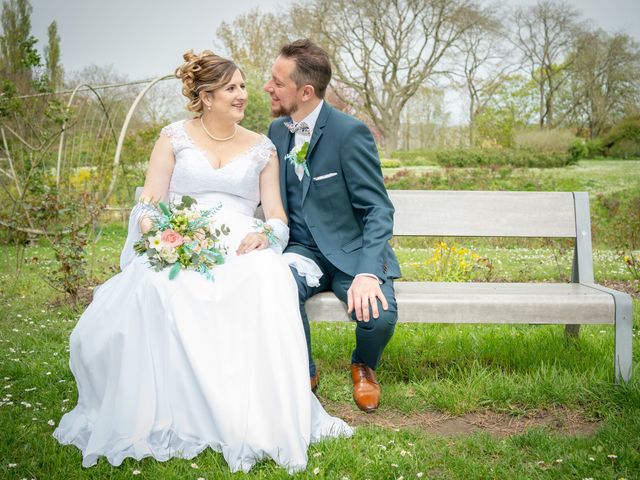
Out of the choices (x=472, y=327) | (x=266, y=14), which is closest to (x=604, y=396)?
(x=472, y=327)

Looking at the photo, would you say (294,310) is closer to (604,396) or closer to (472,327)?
(604,396)

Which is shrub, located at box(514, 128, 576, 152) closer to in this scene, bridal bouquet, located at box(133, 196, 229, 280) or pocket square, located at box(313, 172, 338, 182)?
pocket square, located at box(313, 172, 338, 182)

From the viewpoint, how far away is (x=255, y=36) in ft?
82.1

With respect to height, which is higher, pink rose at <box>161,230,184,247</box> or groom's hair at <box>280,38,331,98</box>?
groom's hair at <box>280,38,331,98</box>

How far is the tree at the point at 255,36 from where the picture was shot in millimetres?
24219

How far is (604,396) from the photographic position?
3359mm

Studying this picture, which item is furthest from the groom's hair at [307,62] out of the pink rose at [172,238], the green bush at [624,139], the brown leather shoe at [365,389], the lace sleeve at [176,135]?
the green bush at [624,139]

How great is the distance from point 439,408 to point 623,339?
3.45ft

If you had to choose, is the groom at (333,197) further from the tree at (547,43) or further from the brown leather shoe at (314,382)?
the tree at (547,43)

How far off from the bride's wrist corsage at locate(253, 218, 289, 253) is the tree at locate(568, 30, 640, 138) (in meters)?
15.4

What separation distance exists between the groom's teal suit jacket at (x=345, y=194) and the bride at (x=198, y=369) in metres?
0.41

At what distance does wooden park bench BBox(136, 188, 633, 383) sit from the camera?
133 inches

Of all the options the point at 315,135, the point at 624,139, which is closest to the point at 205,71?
the point at 315,135

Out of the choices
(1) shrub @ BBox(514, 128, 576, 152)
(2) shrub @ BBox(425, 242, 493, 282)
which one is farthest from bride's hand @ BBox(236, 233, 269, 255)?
(1) shrub @ BBox(514, 128, 576, 152)
